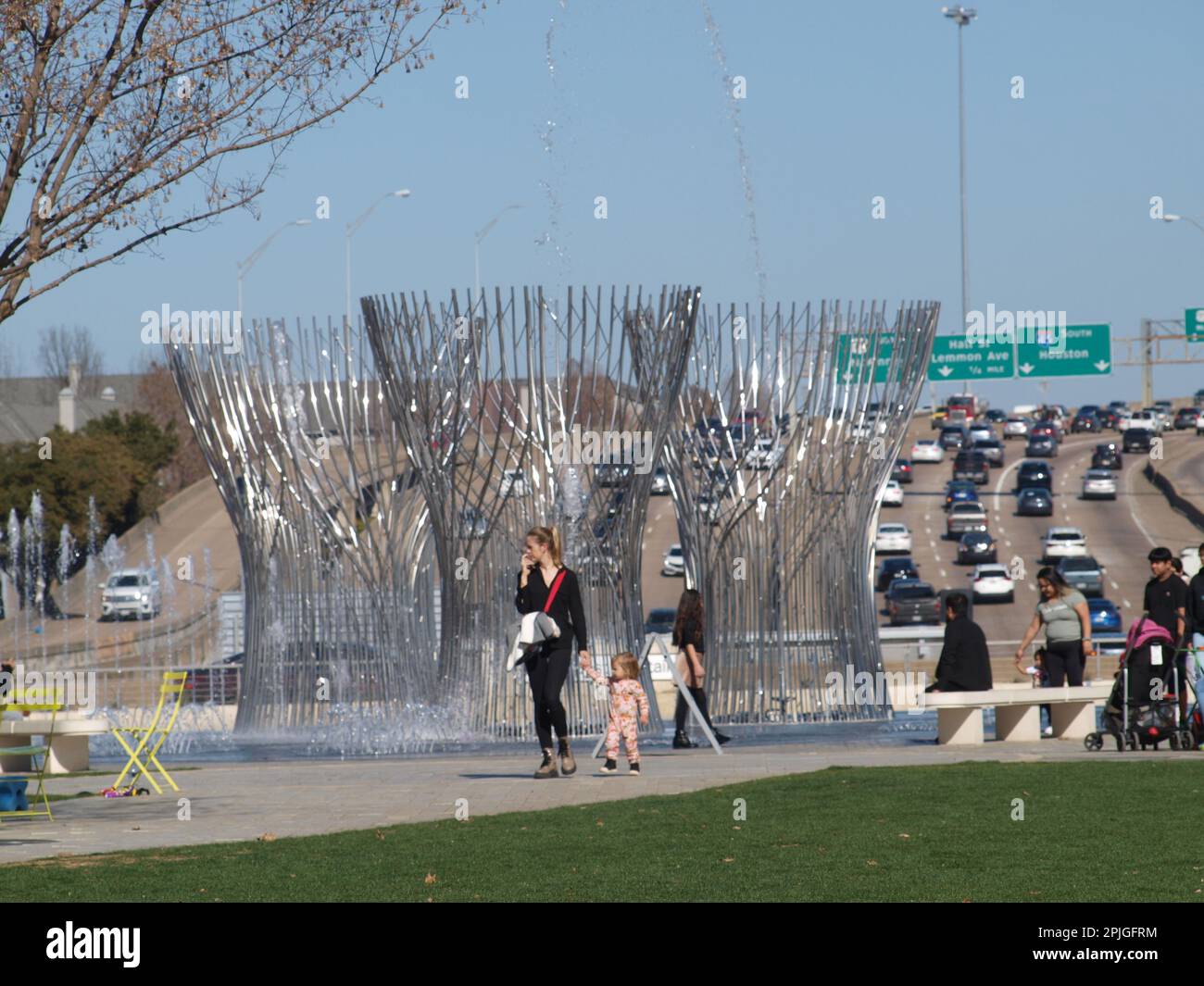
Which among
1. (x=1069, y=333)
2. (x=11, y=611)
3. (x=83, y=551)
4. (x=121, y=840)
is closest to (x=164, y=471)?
(x=83, y=551)

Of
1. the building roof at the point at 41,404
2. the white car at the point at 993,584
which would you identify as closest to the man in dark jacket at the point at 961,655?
the white car at the point at 993,584

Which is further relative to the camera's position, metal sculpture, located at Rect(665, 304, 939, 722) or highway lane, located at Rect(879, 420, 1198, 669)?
highway lane, located at Rect(879, 420, 1198, 669)

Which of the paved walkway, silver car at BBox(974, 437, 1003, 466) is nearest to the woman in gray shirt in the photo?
the paved walkway

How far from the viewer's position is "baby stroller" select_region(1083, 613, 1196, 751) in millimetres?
12797

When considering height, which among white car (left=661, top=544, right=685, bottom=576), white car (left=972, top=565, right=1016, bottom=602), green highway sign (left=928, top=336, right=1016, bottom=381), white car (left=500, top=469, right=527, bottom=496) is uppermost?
green highway sign (left=928, top=336, right=1016, bottom=381)

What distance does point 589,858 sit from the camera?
777 cm

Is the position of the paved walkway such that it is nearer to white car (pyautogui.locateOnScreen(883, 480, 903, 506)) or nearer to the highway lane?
the highway lane

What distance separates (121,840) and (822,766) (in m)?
4.99

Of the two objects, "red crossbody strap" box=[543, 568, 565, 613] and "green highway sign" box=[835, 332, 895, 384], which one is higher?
"green highway sign" box=[835, 332, 895, 384]

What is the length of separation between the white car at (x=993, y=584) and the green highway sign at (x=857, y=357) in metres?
31.2

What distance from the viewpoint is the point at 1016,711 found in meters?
14.2

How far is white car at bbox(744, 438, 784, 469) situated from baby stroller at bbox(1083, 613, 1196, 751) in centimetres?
456

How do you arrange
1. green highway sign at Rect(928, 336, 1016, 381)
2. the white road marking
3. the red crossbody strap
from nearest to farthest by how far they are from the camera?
the red crossbody strap < green highway sign at Rect(928, 336, 1016, 381) < the white road marking
